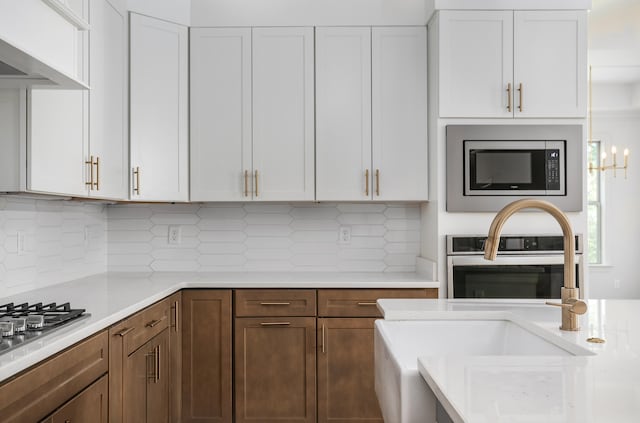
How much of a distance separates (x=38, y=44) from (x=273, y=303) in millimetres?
1875

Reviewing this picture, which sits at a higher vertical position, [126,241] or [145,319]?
[126,241]

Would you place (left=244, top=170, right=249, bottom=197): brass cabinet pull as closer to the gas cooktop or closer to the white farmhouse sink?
the gas cooktop

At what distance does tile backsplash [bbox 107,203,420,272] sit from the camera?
141 inches

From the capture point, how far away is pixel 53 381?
60.3 inches

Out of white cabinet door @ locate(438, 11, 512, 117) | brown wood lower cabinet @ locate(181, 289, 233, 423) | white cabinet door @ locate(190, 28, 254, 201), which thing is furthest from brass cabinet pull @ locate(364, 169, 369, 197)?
brown wood lower cabinet @ locate(181, 289, 233, 423)

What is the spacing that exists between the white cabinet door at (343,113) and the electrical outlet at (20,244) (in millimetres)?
1580

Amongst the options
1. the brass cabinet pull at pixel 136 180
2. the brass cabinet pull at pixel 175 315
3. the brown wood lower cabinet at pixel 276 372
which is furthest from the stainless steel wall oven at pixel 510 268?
the brass cabinet pull at pixel 136 180

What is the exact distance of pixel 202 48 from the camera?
3.26 meters

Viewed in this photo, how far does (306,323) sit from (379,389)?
1.45m

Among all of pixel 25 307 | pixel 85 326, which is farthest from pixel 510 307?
pixel 25 307

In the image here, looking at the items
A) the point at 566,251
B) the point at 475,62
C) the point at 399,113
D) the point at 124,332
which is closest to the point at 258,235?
the point at 399,113

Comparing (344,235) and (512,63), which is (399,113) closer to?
(512,63)

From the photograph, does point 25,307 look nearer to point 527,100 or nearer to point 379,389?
point 379,389

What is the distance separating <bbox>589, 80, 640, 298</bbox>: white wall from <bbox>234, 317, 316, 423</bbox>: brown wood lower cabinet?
4430 mm
